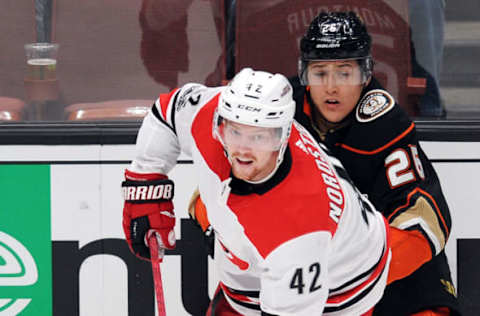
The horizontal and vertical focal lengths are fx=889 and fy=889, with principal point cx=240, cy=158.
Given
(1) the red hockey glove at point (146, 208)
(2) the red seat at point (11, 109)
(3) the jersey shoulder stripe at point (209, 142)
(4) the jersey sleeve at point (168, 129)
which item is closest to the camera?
(3) the jersey shoulder stripe at point (209, 142)

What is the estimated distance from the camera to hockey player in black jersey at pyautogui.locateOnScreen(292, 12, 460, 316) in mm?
2295

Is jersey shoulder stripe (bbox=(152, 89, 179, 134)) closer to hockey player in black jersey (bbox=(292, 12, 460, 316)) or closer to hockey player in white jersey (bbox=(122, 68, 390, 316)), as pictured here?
hockey player in white jersey (bbox=(122, 68, 390, 316))

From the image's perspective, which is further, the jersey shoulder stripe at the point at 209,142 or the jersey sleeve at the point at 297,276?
the jersey shoulder stripe at the point at 209,142

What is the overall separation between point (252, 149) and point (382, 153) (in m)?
0.56

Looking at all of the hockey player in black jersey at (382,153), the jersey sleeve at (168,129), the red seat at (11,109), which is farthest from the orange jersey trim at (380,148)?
the red seat at (11,109)

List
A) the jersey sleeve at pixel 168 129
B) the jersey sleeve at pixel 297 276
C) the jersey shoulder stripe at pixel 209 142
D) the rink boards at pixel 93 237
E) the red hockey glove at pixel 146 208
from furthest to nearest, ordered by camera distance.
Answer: the rink boards at pixel 93 237, the red hockey glove at pixel 146 208, the jersey sleeve at pixel 168 129, the jersey shoulder stripe at pixel 209 142, the jersey sleeve at pixel 297 276

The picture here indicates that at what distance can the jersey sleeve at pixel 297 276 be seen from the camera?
186 centimetres

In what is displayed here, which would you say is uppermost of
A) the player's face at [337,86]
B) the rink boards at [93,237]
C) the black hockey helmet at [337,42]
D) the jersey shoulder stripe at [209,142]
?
the black hockey helmet at [337,42]

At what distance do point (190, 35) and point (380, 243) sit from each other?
1166 mm

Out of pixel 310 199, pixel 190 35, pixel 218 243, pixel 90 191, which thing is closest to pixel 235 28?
pixel 190 35

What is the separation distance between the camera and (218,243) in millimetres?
2217

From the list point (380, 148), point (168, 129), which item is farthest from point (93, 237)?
point (380, 148)

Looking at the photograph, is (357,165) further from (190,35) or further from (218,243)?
(190,35)

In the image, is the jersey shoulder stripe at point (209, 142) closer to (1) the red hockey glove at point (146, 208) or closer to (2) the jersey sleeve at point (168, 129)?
(2) the jersey sleeve at point (168, 129)
